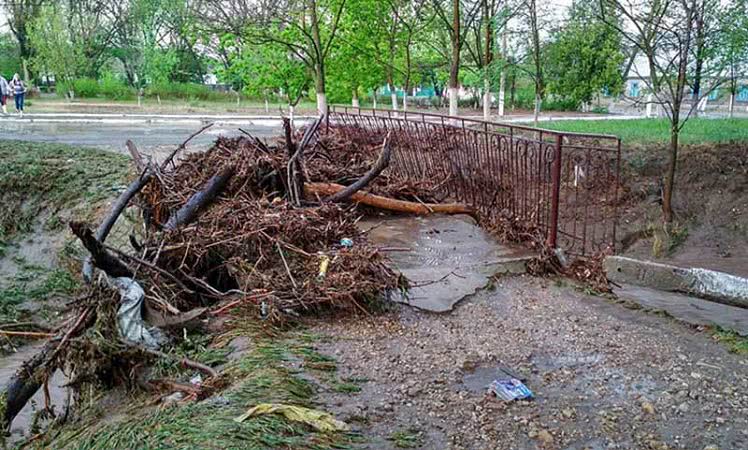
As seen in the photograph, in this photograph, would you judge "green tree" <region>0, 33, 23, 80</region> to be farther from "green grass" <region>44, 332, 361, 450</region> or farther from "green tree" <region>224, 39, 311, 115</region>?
"green grass" <region>44, 332, 361, 450</region>

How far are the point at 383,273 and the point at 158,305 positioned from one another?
173 centimetres

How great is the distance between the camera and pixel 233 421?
3125 millimetres

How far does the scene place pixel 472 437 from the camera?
318 cm

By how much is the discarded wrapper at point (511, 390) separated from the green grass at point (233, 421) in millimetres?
949

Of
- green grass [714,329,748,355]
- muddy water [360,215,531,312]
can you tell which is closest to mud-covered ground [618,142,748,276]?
muddy water [360,215,531,312]

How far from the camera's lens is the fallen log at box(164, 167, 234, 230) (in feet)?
20.3

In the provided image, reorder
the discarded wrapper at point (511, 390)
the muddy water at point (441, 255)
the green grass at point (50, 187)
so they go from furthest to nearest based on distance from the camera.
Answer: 1. the green grass at point (50, 187)
2. the muddy water at point (441, 255)
3. the discarded wrapper at point (511, 390)

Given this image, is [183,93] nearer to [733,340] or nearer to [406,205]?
[406,205]

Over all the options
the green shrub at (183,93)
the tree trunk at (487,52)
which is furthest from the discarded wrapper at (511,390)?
the green shrub at (183,93)

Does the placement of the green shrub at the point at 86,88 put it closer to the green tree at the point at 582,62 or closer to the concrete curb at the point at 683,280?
the green tree at the point at 582,62

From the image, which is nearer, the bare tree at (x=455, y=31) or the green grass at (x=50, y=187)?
the green grass at (x=50, y=187)

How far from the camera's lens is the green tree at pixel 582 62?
64.5ft

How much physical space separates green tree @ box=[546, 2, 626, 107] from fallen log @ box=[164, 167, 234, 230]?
1470 centimetres

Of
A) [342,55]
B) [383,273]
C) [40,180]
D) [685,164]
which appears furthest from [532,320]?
[342,55]
